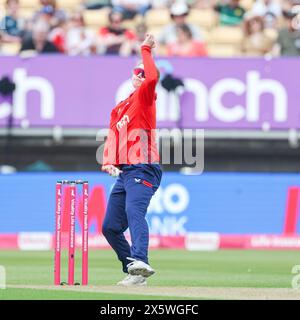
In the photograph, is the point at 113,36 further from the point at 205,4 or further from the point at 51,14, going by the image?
the point at 205,4

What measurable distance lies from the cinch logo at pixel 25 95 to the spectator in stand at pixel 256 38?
12.5 feet

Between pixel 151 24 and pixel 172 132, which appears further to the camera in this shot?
pixel 151 24

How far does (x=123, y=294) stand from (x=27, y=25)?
11.7 metres

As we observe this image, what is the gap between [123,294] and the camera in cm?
1016

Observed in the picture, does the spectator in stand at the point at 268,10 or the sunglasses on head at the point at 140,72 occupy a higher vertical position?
the spectator in stand at the point at 268,10

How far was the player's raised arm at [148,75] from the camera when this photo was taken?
35.5ft

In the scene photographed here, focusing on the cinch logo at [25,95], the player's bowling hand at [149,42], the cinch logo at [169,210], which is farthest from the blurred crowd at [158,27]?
the player's bowling hand at [149,42]

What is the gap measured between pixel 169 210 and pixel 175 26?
370cm

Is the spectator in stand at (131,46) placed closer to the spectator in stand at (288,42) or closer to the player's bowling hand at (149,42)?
the spectator in stand at (288,42)

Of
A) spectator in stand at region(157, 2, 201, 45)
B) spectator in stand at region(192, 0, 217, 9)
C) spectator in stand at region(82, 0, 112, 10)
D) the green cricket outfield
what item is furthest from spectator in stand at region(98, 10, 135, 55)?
the green cricket outfield

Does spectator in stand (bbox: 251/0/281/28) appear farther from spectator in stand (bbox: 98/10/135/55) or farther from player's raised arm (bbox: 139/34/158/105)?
player's raised arm (bbox: 139/34/158/105)

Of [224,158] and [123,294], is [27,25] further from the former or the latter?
[123,294]
